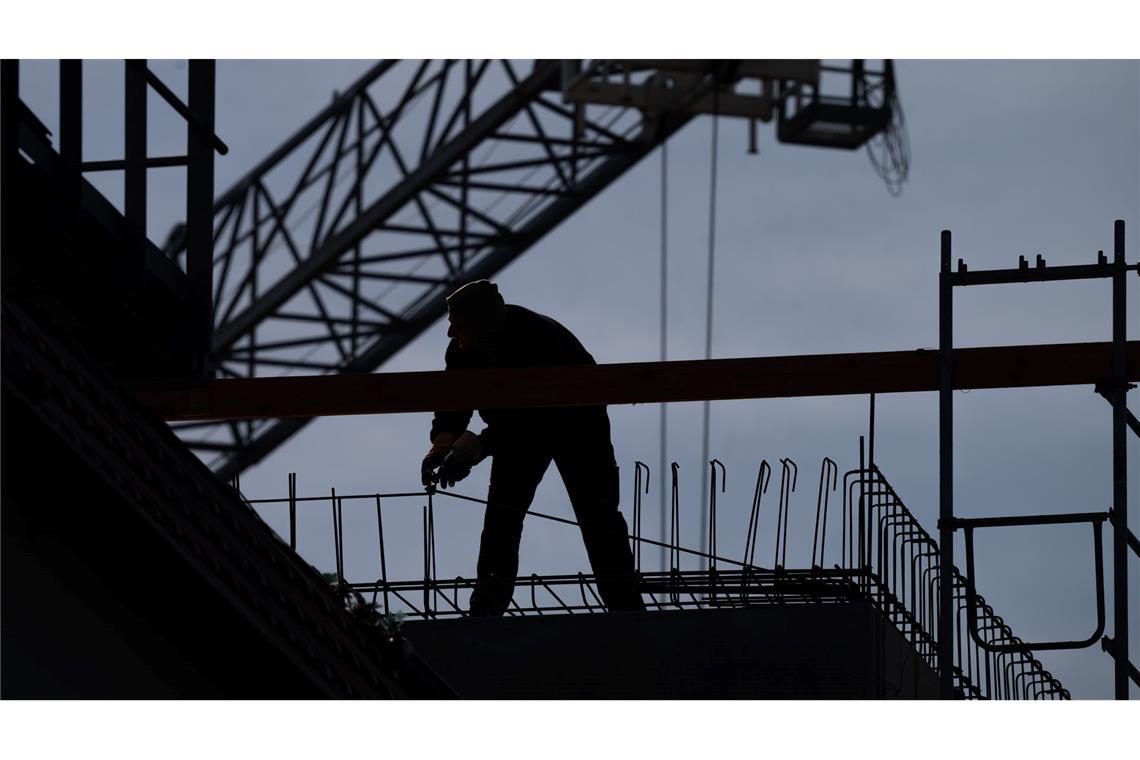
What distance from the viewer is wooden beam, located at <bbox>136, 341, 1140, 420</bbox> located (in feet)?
29.6

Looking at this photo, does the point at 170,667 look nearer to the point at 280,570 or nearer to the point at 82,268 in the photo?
the point at 280,570

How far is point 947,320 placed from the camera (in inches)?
344

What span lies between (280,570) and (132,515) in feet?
4.66

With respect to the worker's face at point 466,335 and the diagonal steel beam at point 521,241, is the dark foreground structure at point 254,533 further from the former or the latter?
the diagonal steel beam at point 521,241

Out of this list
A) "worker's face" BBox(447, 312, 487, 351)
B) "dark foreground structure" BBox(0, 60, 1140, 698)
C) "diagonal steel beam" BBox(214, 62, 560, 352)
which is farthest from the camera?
"diagonal steel beam" BBox(214, 62, 560, 352)

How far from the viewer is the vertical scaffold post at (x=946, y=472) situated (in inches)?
327

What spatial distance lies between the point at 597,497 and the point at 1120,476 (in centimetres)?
292

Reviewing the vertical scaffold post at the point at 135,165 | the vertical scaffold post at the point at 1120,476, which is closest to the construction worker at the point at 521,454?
the vertical scaffold post at the point at 135,165

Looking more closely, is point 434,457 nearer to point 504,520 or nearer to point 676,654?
point 504,520

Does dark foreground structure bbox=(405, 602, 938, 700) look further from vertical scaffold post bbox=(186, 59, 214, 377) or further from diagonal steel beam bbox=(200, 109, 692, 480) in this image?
diagonal steel beam bbox=(200, 109, 692, 480)

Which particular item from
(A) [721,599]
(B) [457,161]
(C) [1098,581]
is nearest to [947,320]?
(C) [1098,581]

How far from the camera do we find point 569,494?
416 inches

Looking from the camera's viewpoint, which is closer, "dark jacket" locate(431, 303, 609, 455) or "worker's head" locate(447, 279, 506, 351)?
"worker's head" locate(447, 279, 506, 351)

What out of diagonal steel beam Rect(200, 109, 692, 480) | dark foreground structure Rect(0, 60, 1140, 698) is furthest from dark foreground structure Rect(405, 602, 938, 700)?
diagonal steel beam Rect(200, 109, 692, 480)
